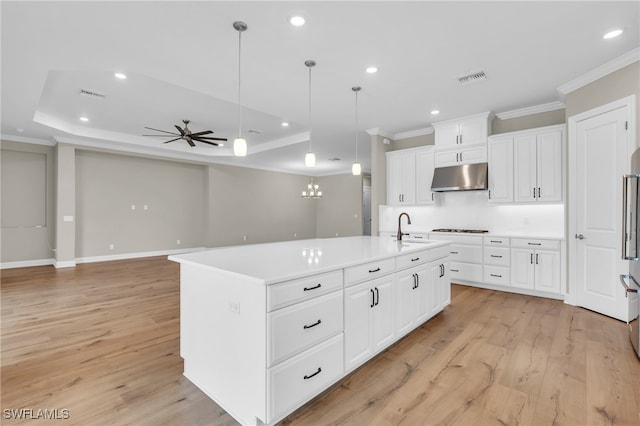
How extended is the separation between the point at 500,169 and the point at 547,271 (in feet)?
5.31

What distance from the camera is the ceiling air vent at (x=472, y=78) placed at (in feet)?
11.3

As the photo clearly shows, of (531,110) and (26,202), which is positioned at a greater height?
(531,110)

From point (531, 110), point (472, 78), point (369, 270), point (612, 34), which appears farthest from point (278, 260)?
point (531, 110)

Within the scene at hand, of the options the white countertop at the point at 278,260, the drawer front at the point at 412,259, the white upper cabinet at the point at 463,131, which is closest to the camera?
the white countertop at the point at 278,260

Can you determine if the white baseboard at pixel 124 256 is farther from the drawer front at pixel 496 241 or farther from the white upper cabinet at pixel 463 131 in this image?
the drawer front at pixel 496 241

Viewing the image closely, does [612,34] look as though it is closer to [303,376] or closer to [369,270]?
[369,270]

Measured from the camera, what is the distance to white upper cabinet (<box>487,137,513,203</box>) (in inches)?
179

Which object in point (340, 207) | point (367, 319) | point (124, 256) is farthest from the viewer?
point (340, 207)

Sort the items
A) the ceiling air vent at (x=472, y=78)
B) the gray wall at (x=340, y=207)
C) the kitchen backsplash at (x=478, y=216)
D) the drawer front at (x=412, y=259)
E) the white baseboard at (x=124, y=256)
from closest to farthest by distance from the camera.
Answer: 1. the drawer front at (x=412, y=259)
2. the ceiling air vent at (x=472, y=78)
3. the kitchen backsplash at (x=478, y=216)
4. the white baseboard at (x=124, y=256)
5. the gray wall at (x=340, y=207)

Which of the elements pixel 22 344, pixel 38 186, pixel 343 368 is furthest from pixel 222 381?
pixel 38 186

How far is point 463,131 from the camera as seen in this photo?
4.97 meters

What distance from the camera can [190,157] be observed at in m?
8.14

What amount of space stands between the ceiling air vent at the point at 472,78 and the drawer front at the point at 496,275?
269 cm

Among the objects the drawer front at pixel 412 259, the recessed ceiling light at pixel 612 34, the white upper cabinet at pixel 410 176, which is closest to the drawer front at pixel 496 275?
the white upper cabinet at pixel 410 176
